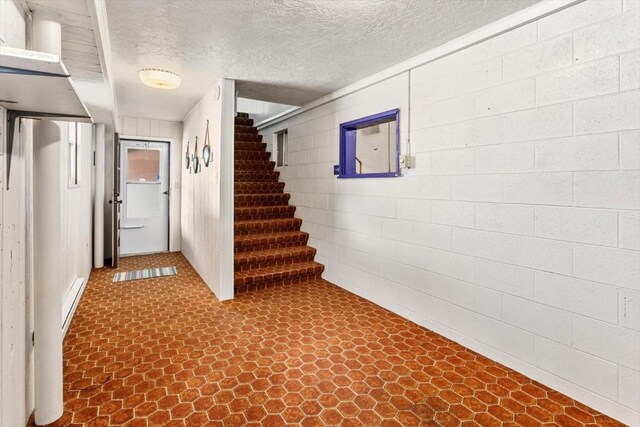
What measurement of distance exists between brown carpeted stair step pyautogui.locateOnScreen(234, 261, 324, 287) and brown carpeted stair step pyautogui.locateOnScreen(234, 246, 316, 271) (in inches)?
2.6

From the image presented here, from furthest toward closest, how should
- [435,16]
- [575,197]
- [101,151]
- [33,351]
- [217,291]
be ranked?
[101,151] → [217,291] → [435,16] → [575,197] → [33,351]

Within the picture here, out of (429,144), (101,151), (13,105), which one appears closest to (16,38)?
(13,105)

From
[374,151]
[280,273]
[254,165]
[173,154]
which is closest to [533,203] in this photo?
[280,273]

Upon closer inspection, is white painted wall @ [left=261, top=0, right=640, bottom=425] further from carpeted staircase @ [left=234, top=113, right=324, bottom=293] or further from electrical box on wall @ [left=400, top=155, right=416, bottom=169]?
carpeted staircase @ [left=234, top=113, right=324, bottom=293]

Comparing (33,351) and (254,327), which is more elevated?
(33,351)

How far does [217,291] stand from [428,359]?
2385 millimetres

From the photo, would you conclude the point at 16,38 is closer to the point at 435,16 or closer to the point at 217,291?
the point at 435,16

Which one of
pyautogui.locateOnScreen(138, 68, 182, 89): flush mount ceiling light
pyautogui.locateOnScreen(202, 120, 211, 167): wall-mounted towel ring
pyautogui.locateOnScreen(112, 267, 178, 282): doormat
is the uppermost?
pyautogui.locateOnScreen(138, 68, 182, 89): flush mount ceiling light

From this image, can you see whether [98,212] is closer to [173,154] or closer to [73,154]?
[73,154]

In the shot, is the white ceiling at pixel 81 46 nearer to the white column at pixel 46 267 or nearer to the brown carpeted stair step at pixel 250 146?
the white column at pixel 46 267

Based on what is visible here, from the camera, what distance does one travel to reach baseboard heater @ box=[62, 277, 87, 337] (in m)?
2.79

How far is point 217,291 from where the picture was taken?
12.2 ft

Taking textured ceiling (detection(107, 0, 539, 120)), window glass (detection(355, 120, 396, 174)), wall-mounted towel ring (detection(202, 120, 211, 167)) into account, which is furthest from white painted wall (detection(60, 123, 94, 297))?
window glass (detection(355, 120, 396, 174))

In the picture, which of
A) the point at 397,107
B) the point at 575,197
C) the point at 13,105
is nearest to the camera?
the point at 13,105
